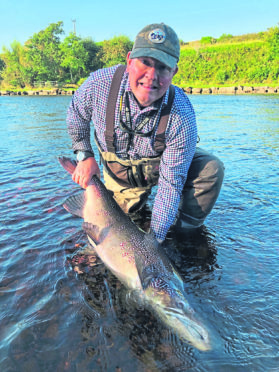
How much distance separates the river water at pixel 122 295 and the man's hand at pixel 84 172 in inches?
28.9

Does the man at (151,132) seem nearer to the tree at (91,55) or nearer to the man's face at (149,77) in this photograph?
the man's face at (149,77)

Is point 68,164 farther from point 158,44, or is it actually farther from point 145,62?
point 158,44

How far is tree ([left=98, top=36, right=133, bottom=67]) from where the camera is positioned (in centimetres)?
6544

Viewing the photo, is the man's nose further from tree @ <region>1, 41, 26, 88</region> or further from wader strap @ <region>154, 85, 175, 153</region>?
tree @ <region>1, 41, 26, 88</region>

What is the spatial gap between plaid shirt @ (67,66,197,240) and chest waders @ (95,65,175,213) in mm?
50

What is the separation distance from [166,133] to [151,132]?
17 centimetres

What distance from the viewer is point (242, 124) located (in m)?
11.8

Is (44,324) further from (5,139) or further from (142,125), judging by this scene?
(5,139)

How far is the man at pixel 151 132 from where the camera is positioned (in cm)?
258

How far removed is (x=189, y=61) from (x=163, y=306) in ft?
176

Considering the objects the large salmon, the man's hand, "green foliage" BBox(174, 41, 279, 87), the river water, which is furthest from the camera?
"green foliage" BBox(174, 41, 279, 87)

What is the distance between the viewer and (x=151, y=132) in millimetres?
2955

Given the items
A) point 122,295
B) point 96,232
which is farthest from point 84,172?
point 122,295

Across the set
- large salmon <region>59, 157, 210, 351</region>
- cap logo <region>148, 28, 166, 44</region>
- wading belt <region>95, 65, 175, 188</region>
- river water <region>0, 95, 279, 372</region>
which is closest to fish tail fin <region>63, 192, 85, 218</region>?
large salmon <region>59, 157, 210, 351</region>
